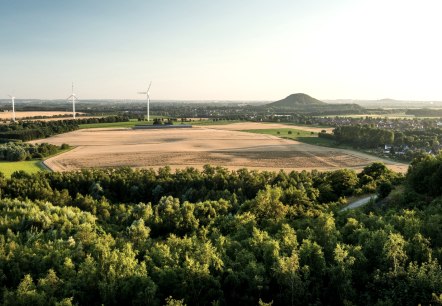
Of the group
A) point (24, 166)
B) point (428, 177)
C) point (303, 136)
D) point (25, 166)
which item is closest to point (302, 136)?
point (303, 136)

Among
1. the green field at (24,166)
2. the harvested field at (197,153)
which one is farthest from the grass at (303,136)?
the green field at (24,166)

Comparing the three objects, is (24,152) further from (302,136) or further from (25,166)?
(302,136)

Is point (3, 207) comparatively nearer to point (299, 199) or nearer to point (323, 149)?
point (299, 199)

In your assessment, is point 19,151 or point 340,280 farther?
point 19,151

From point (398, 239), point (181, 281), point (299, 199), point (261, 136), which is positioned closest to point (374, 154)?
point (261, 136)

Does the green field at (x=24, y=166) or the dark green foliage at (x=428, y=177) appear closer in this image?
the dark green foliage at (x=428, y=177)

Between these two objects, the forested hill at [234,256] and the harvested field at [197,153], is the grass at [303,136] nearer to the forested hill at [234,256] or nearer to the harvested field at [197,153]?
the harvested field at [197,153]
